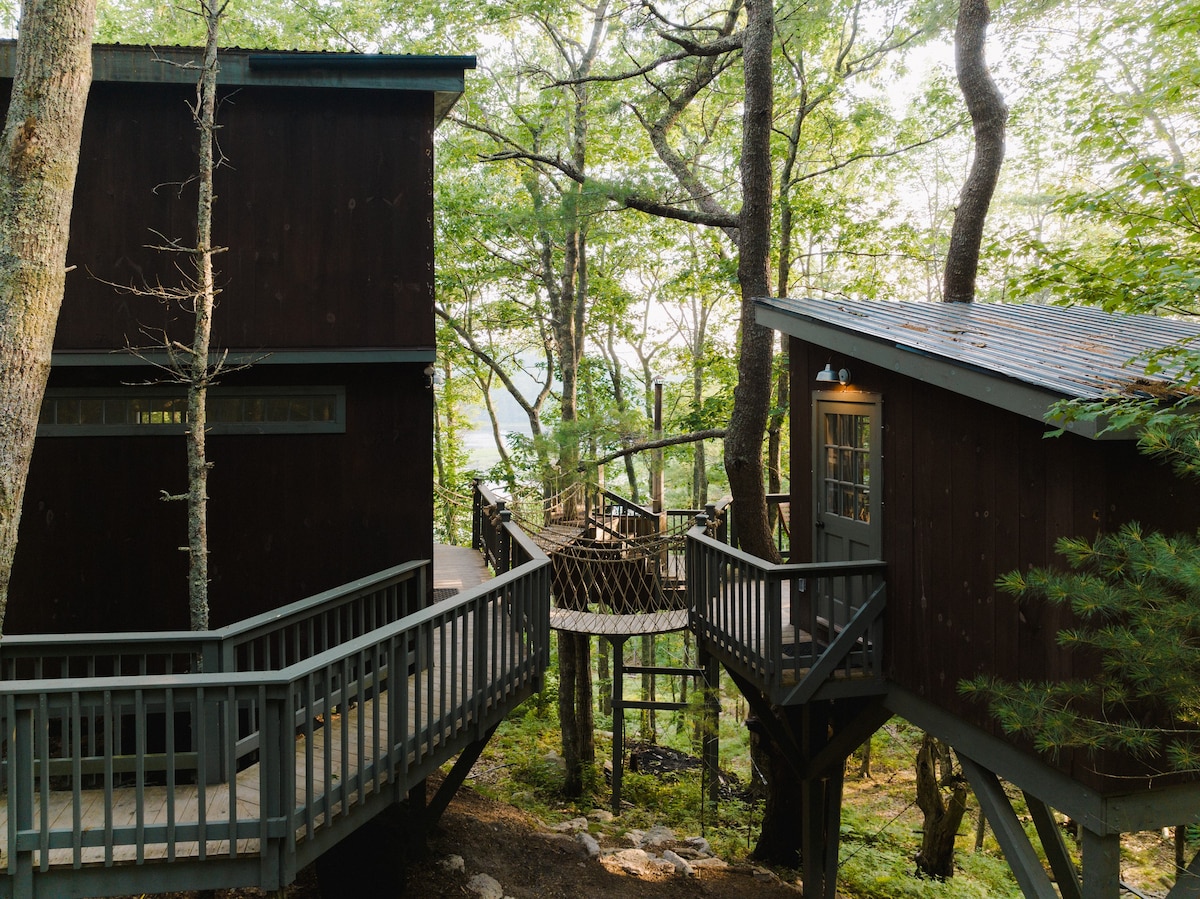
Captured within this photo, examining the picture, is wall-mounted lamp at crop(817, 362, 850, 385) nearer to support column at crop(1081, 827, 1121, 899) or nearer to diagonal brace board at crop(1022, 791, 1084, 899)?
diagonal brace board at crop(1022, 791, 1084, 899)

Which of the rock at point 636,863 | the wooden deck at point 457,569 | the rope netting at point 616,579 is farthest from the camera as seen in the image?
→ the rope netting at point 616,579

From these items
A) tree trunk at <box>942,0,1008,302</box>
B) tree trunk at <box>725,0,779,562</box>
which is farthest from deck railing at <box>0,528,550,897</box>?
tree trunk at <box>942,0,1008,302</box>

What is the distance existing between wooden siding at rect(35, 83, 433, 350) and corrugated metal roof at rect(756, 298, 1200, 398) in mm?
2860

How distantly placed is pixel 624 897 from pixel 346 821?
313cm

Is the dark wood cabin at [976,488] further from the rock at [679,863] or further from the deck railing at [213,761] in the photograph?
the deck railing at [213,761]

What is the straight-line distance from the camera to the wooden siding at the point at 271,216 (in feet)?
18.9

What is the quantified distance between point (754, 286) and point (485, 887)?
229 inches

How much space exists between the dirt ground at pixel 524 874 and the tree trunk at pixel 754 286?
3067 mm

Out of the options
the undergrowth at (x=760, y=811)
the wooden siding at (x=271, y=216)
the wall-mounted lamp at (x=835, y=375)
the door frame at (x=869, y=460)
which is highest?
the wooden siding at (x=271, y=216)

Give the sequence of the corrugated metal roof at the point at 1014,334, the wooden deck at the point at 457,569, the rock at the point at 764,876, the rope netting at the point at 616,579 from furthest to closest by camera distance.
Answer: the rope netting at the point at 616,579, the wooden deck at the point at 457,569, the rock at the point at 764,876, the corrugated metal roof at the point at 1014,334

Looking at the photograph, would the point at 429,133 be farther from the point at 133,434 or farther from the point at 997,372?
the point at 997,372

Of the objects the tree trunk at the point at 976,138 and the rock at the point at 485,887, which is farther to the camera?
the tree trunk at the point at 976,138

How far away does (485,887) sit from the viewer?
5.79 metres

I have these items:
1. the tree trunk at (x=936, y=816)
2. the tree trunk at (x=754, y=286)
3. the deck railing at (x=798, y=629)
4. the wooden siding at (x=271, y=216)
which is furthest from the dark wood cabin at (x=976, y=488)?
the tree trunk at (x=936, y=816)
